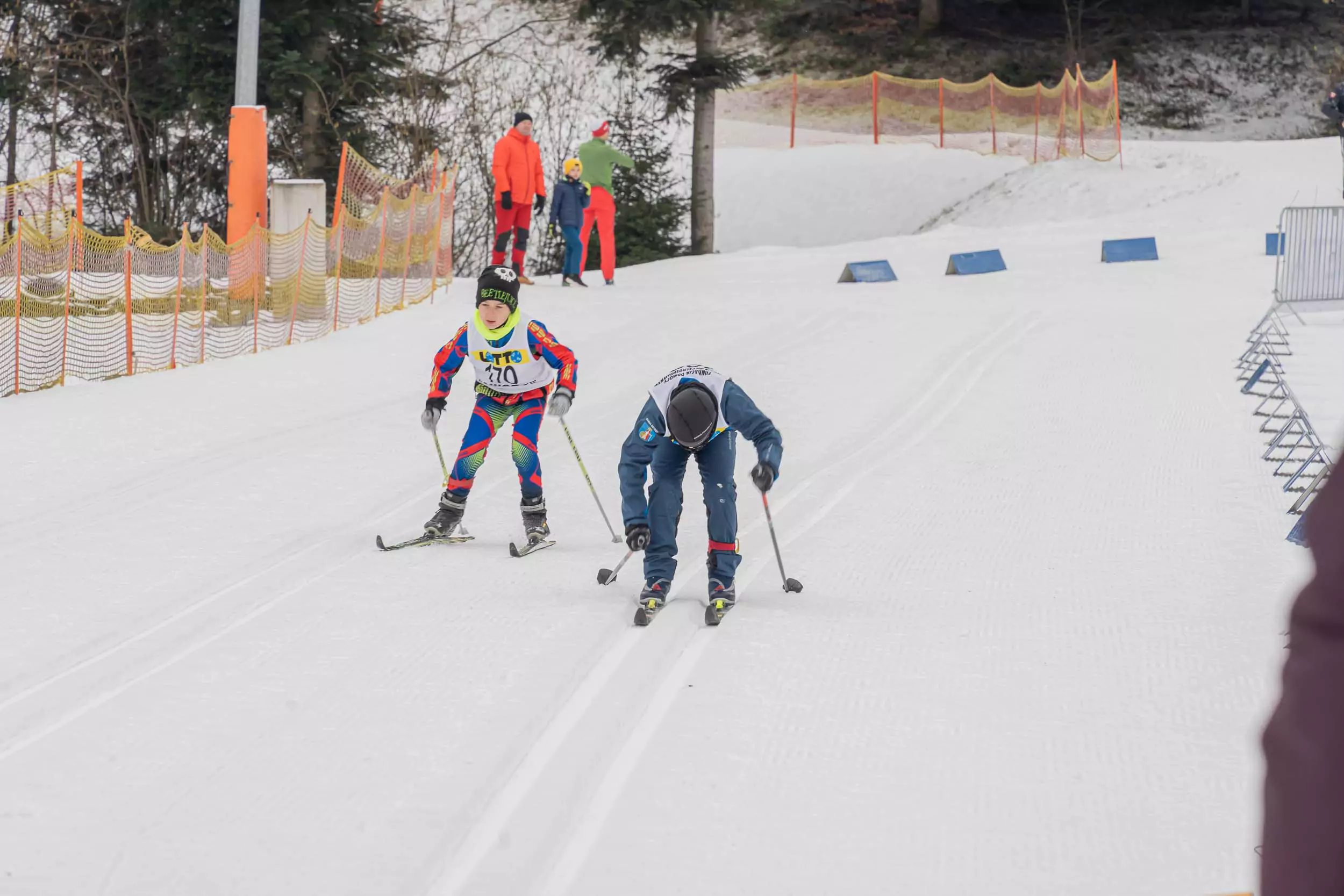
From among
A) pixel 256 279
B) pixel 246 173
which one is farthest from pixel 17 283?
pixel 246 173

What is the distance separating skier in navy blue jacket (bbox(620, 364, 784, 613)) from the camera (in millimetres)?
6891

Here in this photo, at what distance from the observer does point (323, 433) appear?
467 inches

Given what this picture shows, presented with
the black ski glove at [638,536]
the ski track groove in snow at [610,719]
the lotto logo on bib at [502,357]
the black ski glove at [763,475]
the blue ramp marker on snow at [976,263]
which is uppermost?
the blue ramp marker on snow at [976,263]

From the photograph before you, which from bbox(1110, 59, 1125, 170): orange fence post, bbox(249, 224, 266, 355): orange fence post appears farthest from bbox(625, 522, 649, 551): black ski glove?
bbox(1110, 59, 1125, 170): orange fence post

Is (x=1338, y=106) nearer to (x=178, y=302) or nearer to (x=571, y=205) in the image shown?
(x=571, y=205)

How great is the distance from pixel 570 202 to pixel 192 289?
5.24m

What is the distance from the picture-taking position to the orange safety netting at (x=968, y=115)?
30.3 metres

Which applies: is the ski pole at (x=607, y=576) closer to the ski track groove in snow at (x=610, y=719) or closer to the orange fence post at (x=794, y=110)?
the ski track groove in snow at (x=610, y=719)

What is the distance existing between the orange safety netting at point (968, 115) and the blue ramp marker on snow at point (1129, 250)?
25.8 ft

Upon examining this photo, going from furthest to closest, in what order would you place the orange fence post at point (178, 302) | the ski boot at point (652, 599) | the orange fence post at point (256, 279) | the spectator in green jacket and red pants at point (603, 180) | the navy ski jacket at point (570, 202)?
the navy ski jacket at point (570, 202), the spectator in green jacket and red pants at point (603, 180), the orange fence post at point (256, 279), the orange fence post at point (178, 302), the ski boot at point (652, 599)

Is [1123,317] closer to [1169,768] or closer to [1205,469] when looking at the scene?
[1205,469]

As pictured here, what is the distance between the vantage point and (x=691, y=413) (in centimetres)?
684

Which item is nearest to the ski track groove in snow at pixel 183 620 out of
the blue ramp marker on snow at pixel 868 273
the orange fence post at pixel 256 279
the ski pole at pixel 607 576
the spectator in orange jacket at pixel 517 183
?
the ski pole at pixel 607 576

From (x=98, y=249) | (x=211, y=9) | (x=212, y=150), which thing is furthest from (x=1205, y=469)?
(x=212, y=150)
